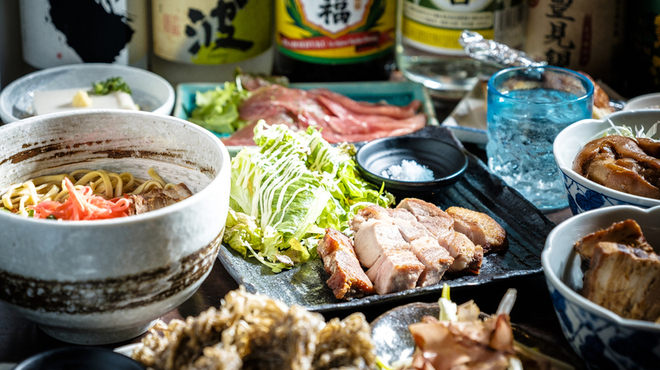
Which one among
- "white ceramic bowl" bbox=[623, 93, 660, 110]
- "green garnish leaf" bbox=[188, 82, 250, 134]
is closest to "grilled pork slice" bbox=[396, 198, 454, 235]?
"white ceramic bowl" bbox=[623, 93, 660, 110]

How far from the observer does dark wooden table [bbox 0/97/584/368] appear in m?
1.13

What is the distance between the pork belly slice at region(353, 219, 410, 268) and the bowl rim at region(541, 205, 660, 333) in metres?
0.37

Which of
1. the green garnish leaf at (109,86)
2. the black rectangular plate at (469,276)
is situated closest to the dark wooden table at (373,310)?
the black rectangular plate at (469,276)

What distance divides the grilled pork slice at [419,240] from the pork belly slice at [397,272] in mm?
26

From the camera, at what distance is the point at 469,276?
1.34 meters

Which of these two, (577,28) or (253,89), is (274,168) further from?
(577,28)

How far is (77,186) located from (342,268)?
560 millimetres

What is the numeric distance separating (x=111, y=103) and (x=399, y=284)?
1263 mm

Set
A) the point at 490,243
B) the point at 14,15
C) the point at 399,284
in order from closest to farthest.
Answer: the point at 399,284 → the point at 490,243 → the point at 14,15

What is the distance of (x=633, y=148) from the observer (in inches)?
52.4

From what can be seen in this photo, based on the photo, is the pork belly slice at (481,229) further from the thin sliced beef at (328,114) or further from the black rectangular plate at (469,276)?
the thin sliced beef at (328,114)

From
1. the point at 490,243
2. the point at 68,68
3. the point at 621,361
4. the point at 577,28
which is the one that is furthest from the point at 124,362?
the point at 577,28

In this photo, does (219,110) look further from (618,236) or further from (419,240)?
(618,236)

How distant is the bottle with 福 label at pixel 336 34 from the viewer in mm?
2309
